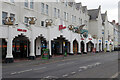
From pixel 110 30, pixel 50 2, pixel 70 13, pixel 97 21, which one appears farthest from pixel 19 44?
pixel 110 30

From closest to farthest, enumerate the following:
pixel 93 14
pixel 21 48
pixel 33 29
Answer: pixel 33 29
pixel 21 48
pixel 93 14

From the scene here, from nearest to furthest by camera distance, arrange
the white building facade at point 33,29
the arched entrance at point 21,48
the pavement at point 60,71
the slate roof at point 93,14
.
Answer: the pavement at point 60,71 → the white building facade at point 33,29 → the arched entrance at point 21,48 → the slate roof at point 93,14

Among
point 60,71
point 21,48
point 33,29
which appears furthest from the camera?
point 21,48

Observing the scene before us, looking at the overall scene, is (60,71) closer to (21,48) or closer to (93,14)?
(21,48)

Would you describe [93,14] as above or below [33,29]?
above

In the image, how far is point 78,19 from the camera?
49.6m

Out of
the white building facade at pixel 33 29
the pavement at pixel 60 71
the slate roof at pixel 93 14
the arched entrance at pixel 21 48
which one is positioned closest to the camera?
the pavement at pixel 60 71

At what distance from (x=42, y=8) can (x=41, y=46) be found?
6834mm

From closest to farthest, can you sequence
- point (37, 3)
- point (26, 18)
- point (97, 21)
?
point (26, 18) < point (37, 3) < point (97, 21)

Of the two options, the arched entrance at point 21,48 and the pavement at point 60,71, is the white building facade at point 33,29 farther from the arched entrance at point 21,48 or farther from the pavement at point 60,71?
the pavement at point 60,71

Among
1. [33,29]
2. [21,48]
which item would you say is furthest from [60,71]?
[21,48]

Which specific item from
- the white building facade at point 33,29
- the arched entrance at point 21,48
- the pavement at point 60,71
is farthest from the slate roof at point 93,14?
the pavement at point 60,71

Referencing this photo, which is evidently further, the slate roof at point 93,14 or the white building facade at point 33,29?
the slate roof at point 93,14

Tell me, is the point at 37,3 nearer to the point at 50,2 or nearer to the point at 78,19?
the point at 50,2
